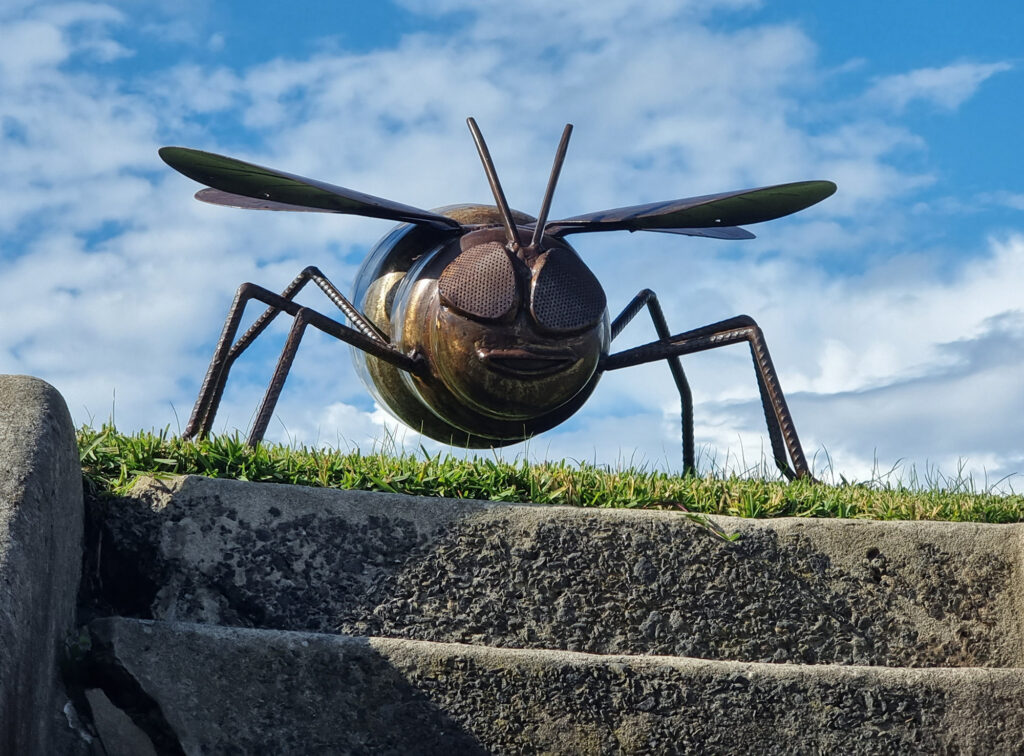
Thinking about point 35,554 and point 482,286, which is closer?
point 35,554

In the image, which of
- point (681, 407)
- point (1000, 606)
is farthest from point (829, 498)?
point (681, 407)

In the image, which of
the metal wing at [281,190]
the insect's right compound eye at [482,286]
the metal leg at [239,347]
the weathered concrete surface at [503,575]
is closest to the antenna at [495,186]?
the insect's right compound eye at [482,286]

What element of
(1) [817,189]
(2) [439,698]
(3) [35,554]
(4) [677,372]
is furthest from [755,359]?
(3) [35,554]

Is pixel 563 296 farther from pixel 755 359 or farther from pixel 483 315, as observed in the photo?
pixel 755 359

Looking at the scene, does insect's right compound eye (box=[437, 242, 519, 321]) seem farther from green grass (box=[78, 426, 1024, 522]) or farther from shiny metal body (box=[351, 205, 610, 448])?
green grass (box=[78, 426, 1024, 522])

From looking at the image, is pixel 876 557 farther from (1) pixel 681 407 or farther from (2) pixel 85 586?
(2) pixel 85 586

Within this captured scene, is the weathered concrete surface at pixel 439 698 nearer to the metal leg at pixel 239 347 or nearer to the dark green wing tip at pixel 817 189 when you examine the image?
the metal leg at pixel 239 347
